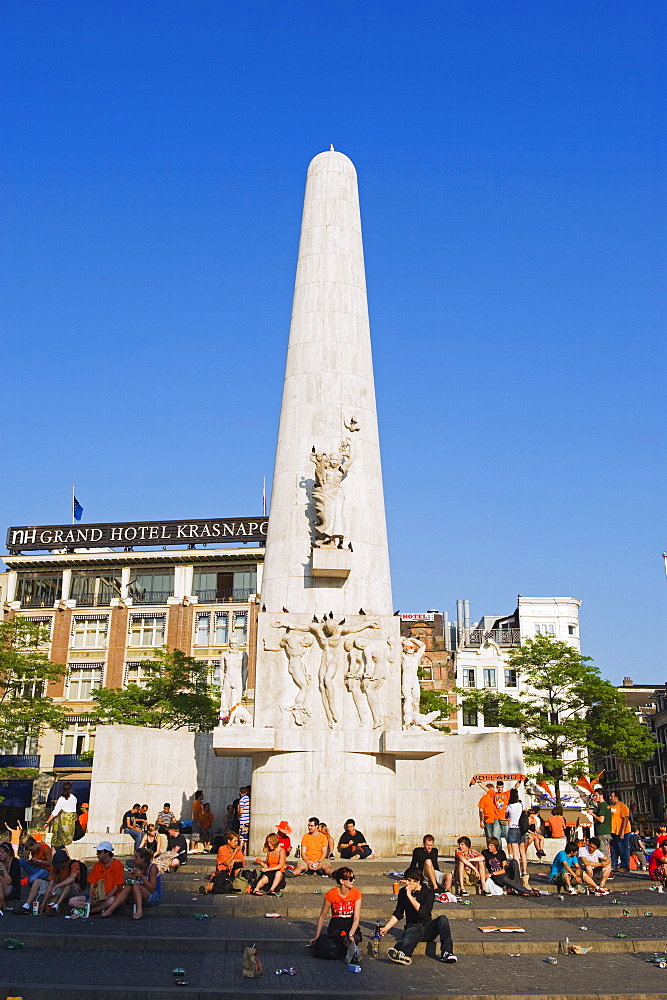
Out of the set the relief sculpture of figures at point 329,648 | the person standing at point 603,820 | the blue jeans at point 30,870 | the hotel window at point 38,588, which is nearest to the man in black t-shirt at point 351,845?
the relief sculpture of figures at point 329,648

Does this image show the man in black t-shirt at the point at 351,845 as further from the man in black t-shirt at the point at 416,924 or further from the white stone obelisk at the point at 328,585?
the man in black t-shirt at the point at 416,924

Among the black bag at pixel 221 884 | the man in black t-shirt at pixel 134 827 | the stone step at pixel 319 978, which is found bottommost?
the stone step at pixel 319 978

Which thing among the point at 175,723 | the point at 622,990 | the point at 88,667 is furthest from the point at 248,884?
the point at 88,667

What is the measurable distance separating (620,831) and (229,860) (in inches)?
340

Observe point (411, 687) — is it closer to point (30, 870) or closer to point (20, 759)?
point (30, 870)

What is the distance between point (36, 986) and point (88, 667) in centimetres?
5335

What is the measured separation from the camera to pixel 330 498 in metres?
24.0

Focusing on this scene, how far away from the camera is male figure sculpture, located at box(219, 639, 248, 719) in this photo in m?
22.9

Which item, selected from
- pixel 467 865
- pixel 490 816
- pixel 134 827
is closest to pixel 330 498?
pixel 490 816

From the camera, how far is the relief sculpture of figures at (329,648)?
73.5 ft

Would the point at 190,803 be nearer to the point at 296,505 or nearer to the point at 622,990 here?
the point at 296,505

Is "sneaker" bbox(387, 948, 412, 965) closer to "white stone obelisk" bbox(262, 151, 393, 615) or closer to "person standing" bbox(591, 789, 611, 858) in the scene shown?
"person standing" bbox(591, 789, 611, 858)

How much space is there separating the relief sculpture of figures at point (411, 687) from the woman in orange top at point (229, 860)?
705 centimetres

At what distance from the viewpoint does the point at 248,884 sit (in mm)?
16391
